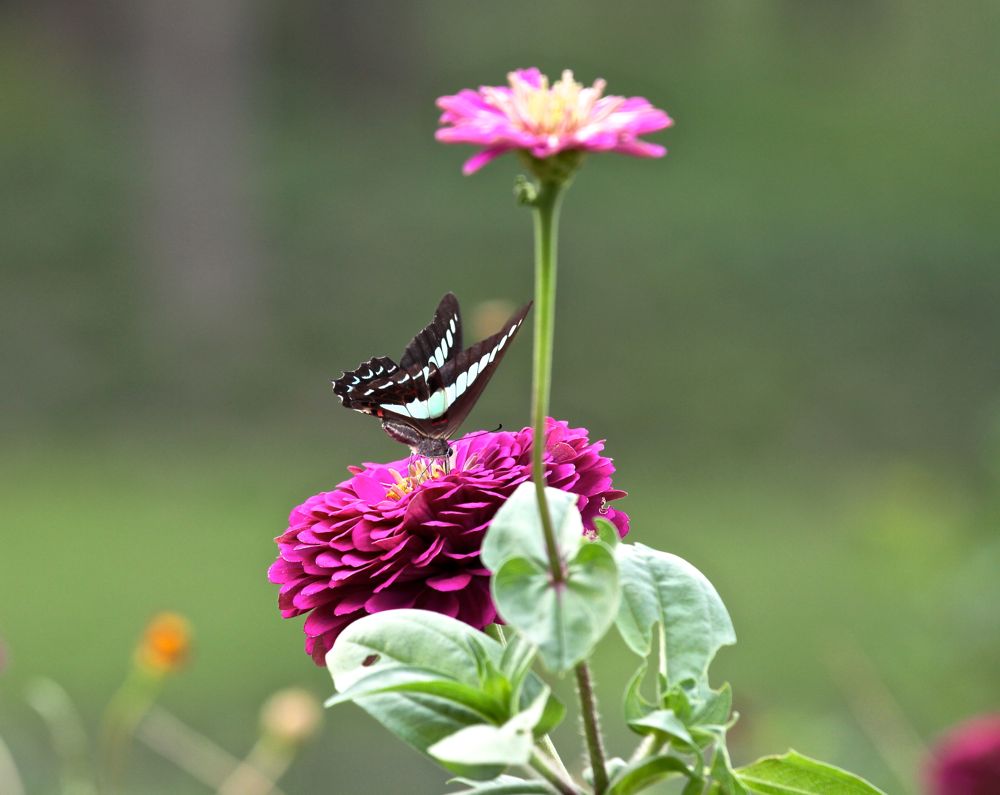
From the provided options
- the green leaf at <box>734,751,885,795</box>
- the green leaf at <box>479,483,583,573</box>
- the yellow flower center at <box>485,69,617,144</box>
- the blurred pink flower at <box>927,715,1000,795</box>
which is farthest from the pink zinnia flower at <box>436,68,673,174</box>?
the blurred pink flower at <box>927,715,1000,795</box>

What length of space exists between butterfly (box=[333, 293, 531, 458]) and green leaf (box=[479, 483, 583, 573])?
0.66ft

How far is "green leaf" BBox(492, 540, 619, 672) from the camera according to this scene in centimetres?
39

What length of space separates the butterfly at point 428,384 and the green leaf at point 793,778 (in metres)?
0.23

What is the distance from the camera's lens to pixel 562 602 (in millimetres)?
405

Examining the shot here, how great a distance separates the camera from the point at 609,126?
0.40 m

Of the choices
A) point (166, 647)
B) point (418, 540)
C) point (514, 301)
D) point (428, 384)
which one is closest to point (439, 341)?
point (428, 384)

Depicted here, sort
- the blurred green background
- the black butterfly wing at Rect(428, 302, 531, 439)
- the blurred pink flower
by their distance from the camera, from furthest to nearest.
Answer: the blurred green background, the blurred pink flower, the black butterfly wing at Rect(428, 302, 531, 439)

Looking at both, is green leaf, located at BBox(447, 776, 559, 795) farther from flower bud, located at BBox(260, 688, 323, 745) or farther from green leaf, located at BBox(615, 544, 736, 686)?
flower bud, located at BBox(260, 688, 323, 745)

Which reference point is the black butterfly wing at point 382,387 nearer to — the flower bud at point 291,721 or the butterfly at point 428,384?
the butterfly at point 428,384

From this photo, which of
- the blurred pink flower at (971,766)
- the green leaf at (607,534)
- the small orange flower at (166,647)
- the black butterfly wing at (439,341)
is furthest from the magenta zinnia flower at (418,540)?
the small orange flower at (166,647)

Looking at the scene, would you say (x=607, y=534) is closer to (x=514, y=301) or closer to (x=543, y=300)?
(x=543, y=300)

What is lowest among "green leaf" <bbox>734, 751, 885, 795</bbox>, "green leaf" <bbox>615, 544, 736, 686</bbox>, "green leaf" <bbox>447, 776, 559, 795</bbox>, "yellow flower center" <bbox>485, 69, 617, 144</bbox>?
"green leaf" <bbox>447, 776, 559, 795</bbox>

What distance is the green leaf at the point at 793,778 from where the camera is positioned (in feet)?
1.51

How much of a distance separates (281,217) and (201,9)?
1.32m
